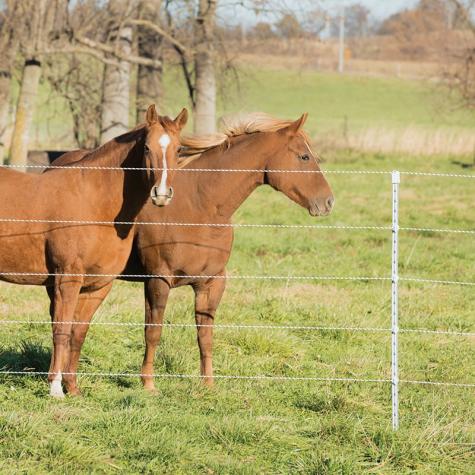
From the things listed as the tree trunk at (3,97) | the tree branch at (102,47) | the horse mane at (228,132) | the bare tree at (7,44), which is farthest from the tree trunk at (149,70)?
the horse mane at (228,132)

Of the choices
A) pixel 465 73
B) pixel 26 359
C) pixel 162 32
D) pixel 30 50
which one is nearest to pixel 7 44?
pixel 30 50

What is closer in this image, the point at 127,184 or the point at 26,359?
the point at 127,184

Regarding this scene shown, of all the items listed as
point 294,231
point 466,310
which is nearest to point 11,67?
point 294,231

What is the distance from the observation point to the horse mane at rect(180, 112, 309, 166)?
22.6 ft

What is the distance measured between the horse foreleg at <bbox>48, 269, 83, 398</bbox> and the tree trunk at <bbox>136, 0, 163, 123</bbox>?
44.4 ft

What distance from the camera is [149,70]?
20.8 meters

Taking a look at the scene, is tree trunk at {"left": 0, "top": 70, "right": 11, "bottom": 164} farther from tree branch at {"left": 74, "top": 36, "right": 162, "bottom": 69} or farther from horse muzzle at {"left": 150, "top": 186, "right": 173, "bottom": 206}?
horse muzzle at {"left": 150, "top": 186, "right": 173, "bottom": 206}

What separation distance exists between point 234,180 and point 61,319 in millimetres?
1671

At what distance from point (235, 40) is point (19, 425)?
16457 mm

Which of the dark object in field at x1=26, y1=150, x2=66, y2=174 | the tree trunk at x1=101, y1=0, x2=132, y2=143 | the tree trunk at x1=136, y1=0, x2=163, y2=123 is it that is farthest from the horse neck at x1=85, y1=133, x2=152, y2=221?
the tree trunk at x1=136, y1=0, x2=163, y2=123

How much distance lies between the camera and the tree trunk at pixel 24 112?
53.2 feet

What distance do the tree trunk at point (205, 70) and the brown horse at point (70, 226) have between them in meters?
12.3

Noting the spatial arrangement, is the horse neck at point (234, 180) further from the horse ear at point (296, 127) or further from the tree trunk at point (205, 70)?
the tree trunk at point (205, 70)

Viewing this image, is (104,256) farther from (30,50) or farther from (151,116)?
(30,50)
